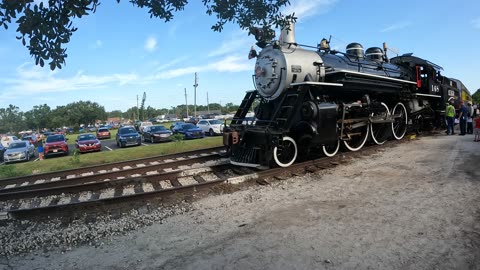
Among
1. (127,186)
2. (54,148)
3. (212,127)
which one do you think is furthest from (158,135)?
(127,186)

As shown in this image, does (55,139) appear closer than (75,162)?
No

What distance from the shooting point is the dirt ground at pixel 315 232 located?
4059 millimetres

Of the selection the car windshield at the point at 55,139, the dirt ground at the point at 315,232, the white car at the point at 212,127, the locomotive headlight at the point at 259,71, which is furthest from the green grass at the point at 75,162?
the white car at the point at 212,127

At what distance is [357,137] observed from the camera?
1153 centimetres

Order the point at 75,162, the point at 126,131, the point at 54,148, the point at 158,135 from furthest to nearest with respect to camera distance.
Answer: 1. the point at 158,135
2. the point at 126,131
3. the point at 54,148
4. the point at 75,162

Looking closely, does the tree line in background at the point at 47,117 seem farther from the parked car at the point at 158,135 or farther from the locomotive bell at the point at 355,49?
the locomotive bell at the point at 355,49

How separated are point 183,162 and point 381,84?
7.07m

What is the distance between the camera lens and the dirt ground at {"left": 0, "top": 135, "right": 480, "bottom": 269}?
4.06 metres

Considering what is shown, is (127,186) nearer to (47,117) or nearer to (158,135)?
(158,135)

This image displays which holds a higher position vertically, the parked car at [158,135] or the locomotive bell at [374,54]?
the locomotive bell at [374,54]

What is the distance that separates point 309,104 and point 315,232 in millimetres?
4684

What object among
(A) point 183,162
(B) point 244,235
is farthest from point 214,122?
(B) point 244,235

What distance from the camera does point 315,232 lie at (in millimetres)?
4801

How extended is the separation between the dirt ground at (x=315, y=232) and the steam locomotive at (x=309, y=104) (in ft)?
6.64
